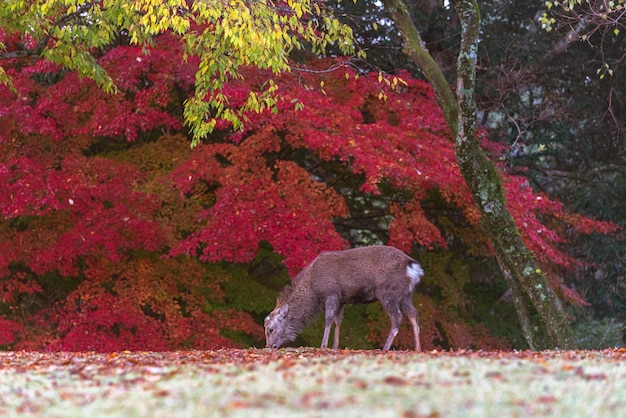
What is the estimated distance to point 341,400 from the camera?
434cm

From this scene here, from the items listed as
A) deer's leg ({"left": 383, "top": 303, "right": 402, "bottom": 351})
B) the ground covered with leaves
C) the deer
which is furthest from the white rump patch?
the ground covered with leaves

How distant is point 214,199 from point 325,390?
9.37 m

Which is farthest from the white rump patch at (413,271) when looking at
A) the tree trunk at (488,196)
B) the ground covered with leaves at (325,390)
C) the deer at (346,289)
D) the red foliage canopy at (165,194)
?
the ground covered with leaves at (325,390)

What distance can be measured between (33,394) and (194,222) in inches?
322

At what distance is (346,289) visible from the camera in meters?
10.8

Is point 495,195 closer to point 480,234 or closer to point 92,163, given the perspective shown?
point 480,234

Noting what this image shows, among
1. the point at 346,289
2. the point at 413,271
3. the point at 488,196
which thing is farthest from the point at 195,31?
the point at 488,196

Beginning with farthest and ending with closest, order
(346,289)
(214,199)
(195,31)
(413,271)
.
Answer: (214,199) → (346,289) → (195,31) → (413,271)

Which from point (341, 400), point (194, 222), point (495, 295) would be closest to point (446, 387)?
point (341, 400)

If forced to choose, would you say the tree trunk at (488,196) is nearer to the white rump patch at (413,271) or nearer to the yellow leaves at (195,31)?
the yellow leaves at (195,31)

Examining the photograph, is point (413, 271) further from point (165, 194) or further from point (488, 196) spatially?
point (165, 194)

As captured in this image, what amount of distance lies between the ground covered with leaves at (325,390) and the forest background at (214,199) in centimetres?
554

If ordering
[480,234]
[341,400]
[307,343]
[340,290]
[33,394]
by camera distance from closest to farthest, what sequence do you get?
1. [341,400]
2. [33,394]
3. [340,290]
4. [307,343]
5. [480,234]

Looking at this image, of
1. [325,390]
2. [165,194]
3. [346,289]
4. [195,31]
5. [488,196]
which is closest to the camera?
[325,390]
